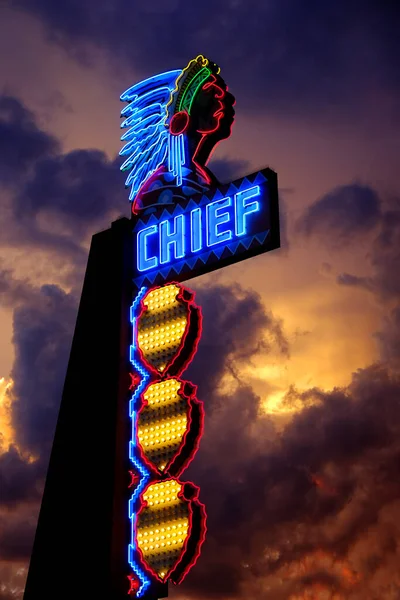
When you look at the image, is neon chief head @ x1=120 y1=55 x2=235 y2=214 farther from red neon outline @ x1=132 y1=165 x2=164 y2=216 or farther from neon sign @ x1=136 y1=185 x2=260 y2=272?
neon sign @ x1=136 y1=185 x2=260 y2=272

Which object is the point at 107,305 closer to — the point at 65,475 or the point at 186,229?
the point at 186,229

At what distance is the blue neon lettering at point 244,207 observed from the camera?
73.4 ft

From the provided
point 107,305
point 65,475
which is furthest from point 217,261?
point 65,475

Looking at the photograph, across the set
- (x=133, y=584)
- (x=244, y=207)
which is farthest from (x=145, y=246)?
(x=133, y=584)

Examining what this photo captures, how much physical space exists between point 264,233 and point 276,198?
0.90m

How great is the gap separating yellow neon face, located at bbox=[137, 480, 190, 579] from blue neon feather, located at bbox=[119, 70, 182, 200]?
789 cm

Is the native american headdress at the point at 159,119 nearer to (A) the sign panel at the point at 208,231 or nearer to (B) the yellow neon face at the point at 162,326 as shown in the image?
(A) the sign panel at the point at 208,231

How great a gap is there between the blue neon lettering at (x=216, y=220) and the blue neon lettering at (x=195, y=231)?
252 millimetres

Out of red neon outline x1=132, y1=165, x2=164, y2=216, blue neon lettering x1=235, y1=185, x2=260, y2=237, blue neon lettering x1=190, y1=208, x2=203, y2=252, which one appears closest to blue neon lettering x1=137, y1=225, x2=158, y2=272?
red neon outline x1=132, y1=165, x2=164, y2=216

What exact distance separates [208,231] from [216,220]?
0.98 ft

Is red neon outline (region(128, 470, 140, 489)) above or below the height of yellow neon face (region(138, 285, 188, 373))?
below

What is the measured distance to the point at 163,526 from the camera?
20.7 meters

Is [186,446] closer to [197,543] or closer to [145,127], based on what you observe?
[197,543]

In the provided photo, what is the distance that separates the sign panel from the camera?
22.2 m
